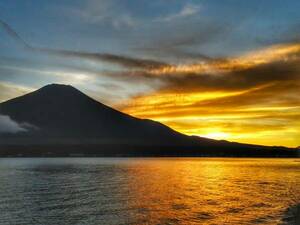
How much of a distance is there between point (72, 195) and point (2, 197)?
914cm

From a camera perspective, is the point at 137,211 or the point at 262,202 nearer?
the point at 137,211

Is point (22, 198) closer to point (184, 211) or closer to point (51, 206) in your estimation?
point (51, 206)

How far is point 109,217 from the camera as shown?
42531mm

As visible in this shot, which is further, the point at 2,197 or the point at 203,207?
the point at 2,197

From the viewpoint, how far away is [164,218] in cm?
4212

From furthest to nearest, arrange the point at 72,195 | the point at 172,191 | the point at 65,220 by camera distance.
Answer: the point at 172,191 → the point at 72,195 → the point at 65,220

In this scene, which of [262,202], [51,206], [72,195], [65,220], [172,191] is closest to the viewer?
[65,220]

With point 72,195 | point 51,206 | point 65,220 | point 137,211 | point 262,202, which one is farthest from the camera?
point 72,195

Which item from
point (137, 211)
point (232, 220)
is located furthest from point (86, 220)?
point (232, 220)

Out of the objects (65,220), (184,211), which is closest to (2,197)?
(65,220)

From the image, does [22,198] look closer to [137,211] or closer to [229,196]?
[137,211]

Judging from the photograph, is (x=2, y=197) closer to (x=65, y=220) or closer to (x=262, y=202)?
(x=65, y=220)

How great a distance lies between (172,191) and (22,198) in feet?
77.0

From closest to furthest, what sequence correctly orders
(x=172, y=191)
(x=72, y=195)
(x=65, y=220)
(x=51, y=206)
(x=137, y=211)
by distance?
1. (x=65, y=220)
2. (x=137, y=211)
3. (x=51, y=206)
4. (x=72, y=195)
5. (x=172, y=191)
